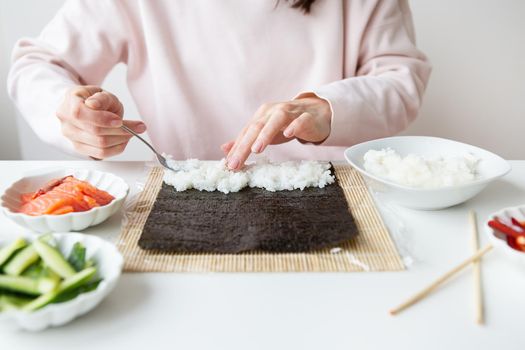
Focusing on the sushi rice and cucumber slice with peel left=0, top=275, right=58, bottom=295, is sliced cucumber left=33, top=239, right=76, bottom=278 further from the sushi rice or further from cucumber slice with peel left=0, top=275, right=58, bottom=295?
the sushi rice

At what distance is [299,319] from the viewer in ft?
2.11

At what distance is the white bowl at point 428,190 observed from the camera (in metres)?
0.88

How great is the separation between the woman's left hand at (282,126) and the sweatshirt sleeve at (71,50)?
473 mm

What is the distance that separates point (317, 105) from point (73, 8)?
2.34ft

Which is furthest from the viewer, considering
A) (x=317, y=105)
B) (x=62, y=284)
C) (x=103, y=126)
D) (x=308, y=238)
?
(x=317, y=105)

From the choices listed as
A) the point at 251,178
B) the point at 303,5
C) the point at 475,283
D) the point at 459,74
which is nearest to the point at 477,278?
the point at 475,283

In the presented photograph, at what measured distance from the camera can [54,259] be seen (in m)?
0.66

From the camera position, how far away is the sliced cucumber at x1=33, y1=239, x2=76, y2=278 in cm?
64

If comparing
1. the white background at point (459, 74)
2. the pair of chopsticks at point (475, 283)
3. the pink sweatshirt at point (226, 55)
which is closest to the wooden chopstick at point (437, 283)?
the pair of chopsticks at point (475, 283)

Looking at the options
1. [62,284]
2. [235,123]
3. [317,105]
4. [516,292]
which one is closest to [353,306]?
[516,292]

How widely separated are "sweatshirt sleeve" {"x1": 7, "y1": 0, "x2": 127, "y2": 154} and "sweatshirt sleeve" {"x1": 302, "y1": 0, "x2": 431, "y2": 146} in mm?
608

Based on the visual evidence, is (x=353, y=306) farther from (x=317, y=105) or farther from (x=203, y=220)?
(x=317, y=105)

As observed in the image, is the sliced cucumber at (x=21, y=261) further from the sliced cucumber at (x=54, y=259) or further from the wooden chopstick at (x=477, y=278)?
the wooden chopstick at (x=477, y=278)

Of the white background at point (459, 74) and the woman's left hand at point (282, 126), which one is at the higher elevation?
the woman's left hand at point (282, 126)
